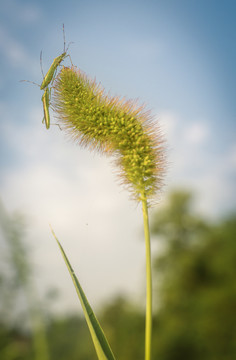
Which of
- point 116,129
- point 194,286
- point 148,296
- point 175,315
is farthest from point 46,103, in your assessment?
point 194,286

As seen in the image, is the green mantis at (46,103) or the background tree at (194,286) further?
the background tree at (194,286)

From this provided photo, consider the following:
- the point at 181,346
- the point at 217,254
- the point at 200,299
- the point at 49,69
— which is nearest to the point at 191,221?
the point at 217,254

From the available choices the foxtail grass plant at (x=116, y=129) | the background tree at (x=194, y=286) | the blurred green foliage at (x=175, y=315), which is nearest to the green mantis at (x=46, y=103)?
the foxtail grass plant at (x=116, y=129)

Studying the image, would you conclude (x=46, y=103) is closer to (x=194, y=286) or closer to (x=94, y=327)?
(x=94, y=327)

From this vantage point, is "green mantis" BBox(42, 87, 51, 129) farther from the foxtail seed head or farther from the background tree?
the background tree

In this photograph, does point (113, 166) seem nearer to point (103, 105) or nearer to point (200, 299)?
point (103, 105)

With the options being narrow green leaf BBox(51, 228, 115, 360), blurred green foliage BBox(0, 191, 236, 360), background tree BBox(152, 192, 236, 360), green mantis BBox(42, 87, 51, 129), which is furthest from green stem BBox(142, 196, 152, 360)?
→ background tree BBox(152, 192, 236, 360)

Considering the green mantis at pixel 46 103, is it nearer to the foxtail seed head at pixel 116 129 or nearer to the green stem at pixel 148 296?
the foxtail seed head at pixel 116 129
